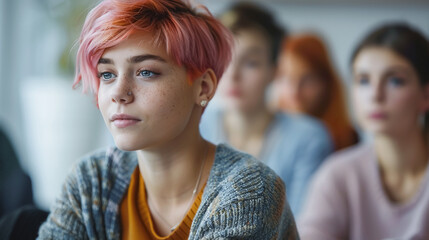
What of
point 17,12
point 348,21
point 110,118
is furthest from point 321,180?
point 17,12

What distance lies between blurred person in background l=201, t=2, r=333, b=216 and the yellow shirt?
2.58 feet

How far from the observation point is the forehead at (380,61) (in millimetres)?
1212

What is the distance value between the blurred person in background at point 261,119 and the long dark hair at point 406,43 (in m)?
0.42

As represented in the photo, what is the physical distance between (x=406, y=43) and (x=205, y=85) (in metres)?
0.65

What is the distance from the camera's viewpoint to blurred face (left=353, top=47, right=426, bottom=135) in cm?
121

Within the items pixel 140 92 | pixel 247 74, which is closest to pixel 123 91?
pixel 140 92

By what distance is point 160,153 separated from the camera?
769mm

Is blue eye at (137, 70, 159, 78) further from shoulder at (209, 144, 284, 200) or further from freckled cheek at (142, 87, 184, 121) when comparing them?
shoulder at (209, 144, 284, 200)

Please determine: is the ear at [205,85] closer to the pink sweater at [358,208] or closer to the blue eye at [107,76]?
the blue eye at [107,76]

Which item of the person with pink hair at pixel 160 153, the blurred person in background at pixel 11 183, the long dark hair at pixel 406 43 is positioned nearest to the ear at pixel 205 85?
the person with pink hair at pixel 160 153

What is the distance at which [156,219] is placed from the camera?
80 centimetres

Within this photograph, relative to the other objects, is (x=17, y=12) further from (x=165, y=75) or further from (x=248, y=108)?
(x=165, y=75)

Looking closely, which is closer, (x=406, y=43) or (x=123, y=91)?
(x=123, y=91)

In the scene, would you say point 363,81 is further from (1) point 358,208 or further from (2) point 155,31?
(2) point 155,31
